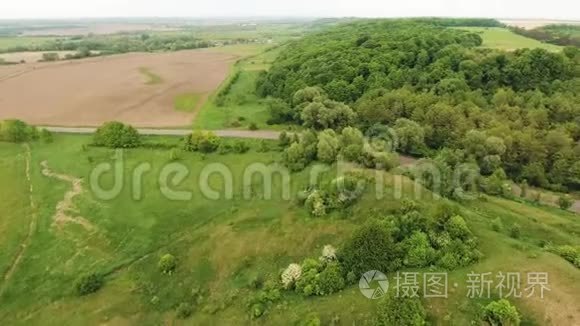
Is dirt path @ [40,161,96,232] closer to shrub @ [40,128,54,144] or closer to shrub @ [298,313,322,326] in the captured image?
shrub @ [40,128,54,144]

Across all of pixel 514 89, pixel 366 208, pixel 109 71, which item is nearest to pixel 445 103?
pixel 514 89

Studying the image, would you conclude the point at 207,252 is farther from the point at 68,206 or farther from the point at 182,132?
the point at 182,132

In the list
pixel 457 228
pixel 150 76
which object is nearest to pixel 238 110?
pixel 150 76

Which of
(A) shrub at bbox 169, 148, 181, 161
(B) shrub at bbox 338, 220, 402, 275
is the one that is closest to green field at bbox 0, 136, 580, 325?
(B) shrub at bbox 338, 220, 402, 275

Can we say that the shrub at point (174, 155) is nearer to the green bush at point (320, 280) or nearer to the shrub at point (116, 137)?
the shrub at point (116, 137)

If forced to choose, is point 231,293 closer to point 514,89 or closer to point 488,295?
point 488,295
